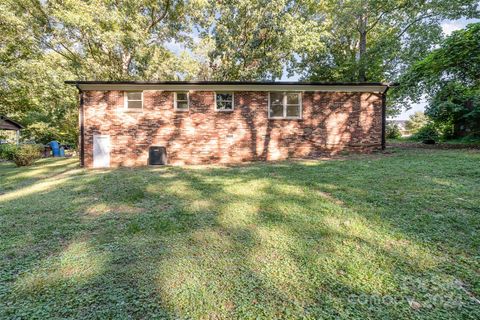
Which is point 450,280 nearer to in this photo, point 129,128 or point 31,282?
point 31,282

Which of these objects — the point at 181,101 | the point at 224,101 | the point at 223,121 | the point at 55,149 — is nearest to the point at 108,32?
the point at 181,101

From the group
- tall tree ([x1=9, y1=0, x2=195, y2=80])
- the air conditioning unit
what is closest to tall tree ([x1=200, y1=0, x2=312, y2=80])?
tall tree ([x1=9, y1=0, x2=195, y2=80])

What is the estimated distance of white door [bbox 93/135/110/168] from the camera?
9.77 metres

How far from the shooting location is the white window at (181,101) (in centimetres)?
1002

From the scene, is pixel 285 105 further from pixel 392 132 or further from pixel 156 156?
pixel 392 132

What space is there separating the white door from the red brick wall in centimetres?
18

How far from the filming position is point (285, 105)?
34.1ft

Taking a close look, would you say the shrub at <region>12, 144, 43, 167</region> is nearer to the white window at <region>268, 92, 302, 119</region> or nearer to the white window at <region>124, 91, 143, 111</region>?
the white window at <region>124, 91, 143, 111</region>

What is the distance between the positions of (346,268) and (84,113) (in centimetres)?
1123

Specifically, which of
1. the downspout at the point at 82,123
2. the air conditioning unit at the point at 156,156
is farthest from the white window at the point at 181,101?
the downspout at the point at 82,123

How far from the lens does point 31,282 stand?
2115 millimetres

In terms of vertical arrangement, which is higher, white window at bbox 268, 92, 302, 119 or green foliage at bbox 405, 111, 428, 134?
green foliage at bbox 405, 111, 428, 134

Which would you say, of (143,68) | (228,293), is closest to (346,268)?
(228,293)

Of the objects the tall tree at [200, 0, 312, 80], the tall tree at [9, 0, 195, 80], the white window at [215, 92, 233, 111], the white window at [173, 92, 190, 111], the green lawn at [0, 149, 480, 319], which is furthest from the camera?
the tall tree at [200, 0, 312, 80]
